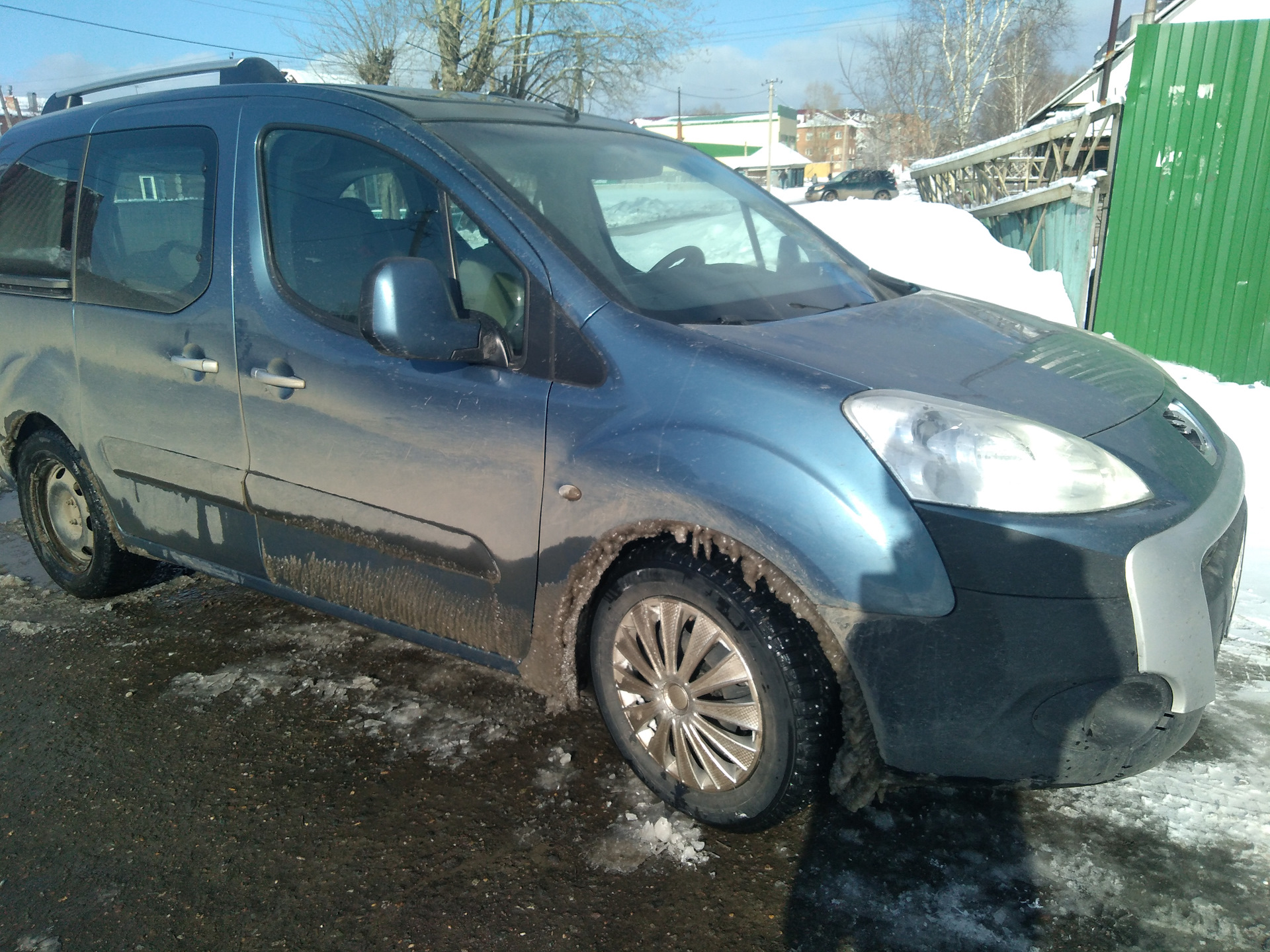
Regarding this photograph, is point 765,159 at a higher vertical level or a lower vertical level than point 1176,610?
higher

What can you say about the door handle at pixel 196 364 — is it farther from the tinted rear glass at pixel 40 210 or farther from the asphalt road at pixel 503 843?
the asphalt road at pixel 503 843

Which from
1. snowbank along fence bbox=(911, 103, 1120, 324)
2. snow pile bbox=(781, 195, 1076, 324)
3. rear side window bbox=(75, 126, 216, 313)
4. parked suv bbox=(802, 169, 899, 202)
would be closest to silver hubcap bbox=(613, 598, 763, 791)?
rear side window bbox=(75, 126, 216, 313)

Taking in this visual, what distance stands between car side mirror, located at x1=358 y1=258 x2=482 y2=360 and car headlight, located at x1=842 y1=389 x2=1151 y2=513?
1.04 metres

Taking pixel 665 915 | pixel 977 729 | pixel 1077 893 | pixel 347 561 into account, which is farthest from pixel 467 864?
pixel 1077 893

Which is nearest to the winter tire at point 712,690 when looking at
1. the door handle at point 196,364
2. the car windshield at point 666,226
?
the car windshield at point 666,226

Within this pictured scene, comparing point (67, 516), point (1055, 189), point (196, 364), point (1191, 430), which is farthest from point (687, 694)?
point (1055, 189)

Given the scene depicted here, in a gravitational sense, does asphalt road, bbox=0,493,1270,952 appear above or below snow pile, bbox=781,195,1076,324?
below

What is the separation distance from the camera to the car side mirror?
2350mm

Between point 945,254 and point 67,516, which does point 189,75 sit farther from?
point 945,254

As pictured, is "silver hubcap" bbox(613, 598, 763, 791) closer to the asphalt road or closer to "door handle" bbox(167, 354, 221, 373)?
the asphalt road

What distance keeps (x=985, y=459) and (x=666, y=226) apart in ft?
4.90

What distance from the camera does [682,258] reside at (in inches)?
111

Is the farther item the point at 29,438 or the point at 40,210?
the point at 29,438

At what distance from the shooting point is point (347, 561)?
2873mm
